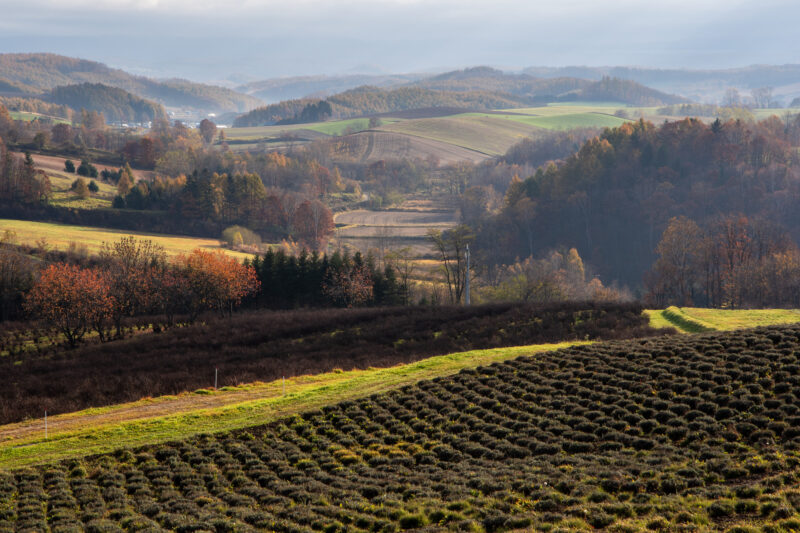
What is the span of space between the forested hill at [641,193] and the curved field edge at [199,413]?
306 ft

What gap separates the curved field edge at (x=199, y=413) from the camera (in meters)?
25.9

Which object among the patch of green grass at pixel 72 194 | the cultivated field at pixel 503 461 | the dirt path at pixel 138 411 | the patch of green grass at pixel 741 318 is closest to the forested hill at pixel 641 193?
the patch of green grass at pixel 741 318

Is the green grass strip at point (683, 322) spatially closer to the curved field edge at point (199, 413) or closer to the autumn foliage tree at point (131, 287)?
the curved field edge at point (199, 413)

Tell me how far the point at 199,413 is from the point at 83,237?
290 feet

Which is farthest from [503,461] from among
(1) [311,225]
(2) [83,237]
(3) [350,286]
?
(1) [311,225]

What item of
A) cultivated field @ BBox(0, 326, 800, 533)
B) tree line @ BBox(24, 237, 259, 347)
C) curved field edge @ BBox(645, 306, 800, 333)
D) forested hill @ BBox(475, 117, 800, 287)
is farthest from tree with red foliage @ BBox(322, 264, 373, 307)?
forested hill @ BBox(475, 117, 800, 287)

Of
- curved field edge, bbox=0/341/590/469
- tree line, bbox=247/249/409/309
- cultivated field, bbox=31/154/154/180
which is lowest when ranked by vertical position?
tree line, bbox=247/249/409/309

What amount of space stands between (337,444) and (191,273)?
4730 cm

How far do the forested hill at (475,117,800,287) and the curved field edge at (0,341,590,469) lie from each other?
93.2 metres

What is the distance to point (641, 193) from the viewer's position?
141375 mm

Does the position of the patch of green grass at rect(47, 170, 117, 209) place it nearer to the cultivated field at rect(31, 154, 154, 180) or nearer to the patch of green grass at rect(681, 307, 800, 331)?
the cultivated field at rect(31, 154, 154, 180)

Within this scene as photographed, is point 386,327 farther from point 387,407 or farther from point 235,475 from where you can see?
point 235,475

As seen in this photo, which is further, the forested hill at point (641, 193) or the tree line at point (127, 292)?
the forested hill at point (641, 193)

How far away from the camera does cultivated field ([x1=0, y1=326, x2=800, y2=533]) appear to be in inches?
633
